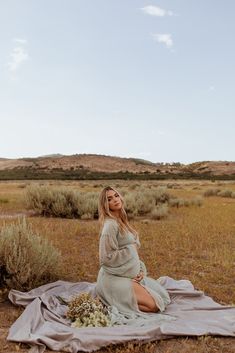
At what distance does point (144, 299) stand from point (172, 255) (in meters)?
3.69

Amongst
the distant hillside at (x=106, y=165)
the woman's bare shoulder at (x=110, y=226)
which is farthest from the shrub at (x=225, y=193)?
the distant hillside at (x=106, y=165)

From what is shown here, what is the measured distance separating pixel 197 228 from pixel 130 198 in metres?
4.96

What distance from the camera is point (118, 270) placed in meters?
5.92

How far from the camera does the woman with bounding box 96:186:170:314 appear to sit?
19.1ft

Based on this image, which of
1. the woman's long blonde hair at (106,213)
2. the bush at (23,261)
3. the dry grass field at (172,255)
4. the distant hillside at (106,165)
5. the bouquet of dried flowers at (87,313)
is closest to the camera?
the dry grass field at (172,255)

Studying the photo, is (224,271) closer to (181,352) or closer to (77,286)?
(77,286)

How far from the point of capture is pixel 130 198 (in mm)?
17547

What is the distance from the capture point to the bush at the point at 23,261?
6836mm

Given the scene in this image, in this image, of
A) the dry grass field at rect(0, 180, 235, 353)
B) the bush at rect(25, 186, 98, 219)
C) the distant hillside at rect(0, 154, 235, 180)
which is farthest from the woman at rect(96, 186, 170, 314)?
the distant hillside at rect(0, 154, 235, 180)

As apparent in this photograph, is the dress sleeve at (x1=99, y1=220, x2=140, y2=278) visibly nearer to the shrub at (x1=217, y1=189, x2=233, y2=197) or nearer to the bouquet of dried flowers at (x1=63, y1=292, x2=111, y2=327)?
the bouquet of dried flowers at (x1=63, y1=292, x2=111, y2=327)

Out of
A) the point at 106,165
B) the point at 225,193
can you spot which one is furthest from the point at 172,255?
the point at 106,165

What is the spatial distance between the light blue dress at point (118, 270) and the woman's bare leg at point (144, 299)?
0.05 meters

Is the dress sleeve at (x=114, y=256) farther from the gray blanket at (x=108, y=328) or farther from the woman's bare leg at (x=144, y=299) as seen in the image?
the gray blanket at (x=108, y=328)


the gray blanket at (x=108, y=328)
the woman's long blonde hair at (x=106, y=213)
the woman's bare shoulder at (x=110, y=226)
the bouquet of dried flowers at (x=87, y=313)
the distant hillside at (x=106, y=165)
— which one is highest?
the distant hillside at (x=106, y=165)
